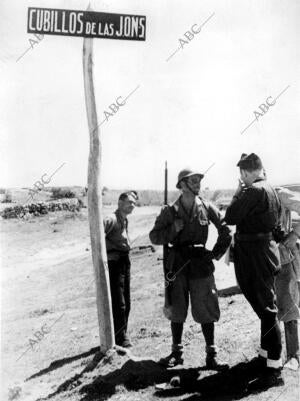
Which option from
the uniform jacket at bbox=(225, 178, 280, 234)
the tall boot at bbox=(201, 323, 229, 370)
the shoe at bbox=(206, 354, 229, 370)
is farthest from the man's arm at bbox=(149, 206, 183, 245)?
the shoe at bbox=(206, 354, 229, 370)

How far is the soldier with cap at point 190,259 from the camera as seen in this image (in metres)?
4.61

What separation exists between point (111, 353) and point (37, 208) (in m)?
22.4

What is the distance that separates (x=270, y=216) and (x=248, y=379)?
145 centimetres

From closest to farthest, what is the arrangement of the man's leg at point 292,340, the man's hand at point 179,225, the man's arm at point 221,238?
the man's leg at point 292,340 → the man's hand at point 179,225 → the man's arm at point 221,238

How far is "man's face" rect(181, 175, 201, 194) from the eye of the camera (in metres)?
4.61

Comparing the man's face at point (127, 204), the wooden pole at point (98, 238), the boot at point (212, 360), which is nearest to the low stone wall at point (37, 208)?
the man's face at point (127, 204)

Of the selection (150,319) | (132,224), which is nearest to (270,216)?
(150,319)

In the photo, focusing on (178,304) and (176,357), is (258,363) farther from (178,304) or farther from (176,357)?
(178,304)

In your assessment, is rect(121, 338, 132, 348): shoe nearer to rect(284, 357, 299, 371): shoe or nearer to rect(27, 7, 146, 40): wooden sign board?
rect(284, 357, 299, 371): shoe

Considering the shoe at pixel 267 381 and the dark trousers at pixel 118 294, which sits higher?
the dark trousers at pixel 118 294

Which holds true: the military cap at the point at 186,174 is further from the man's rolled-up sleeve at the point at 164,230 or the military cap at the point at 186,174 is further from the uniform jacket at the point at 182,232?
the man's rolled-up sleeve at the point at 164,230

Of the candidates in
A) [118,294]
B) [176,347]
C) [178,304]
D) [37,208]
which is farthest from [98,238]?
[37,208]

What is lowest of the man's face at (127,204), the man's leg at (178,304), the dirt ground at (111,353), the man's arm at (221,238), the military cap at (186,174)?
the dirt ground at (111,353)

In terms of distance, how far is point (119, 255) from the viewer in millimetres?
5695
